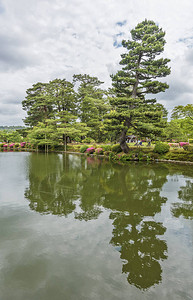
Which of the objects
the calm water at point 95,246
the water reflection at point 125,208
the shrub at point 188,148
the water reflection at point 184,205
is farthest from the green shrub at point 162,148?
the calm water at point 95,246

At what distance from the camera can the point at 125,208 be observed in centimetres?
505

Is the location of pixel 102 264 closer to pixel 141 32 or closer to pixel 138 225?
pixel 138 225

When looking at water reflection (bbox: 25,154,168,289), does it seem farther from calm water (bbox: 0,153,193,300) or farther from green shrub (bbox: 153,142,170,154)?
green shrub (bbox: 153,142,170,154)

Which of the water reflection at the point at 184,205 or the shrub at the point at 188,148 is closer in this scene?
the water reflection at the point at 184,205

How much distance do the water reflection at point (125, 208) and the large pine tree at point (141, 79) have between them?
8.40 meters

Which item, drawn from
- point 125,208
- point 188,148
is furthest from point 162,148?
point 125,208

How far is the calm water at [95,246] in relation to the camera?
2314 mm

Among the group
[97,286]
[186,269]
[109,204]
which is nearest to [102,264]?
[97,286]

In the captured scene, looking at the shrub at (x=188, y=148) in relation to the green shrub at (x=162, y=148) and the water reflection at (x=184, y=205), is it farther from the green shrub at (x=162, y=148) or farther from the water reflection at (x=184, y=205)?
the water reflection at (x=184, y=205)

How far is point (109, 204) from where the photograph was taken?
5422mm

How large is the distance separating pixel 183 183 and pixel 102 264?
273 inches

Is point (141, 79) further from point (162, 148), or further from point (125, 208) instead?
point (125, 208)

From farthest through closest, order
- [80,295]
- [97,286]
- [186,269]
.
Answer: [186,269]
[97,286]
[80,295]

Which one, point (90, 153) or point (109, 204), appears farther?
point (90, 153)
